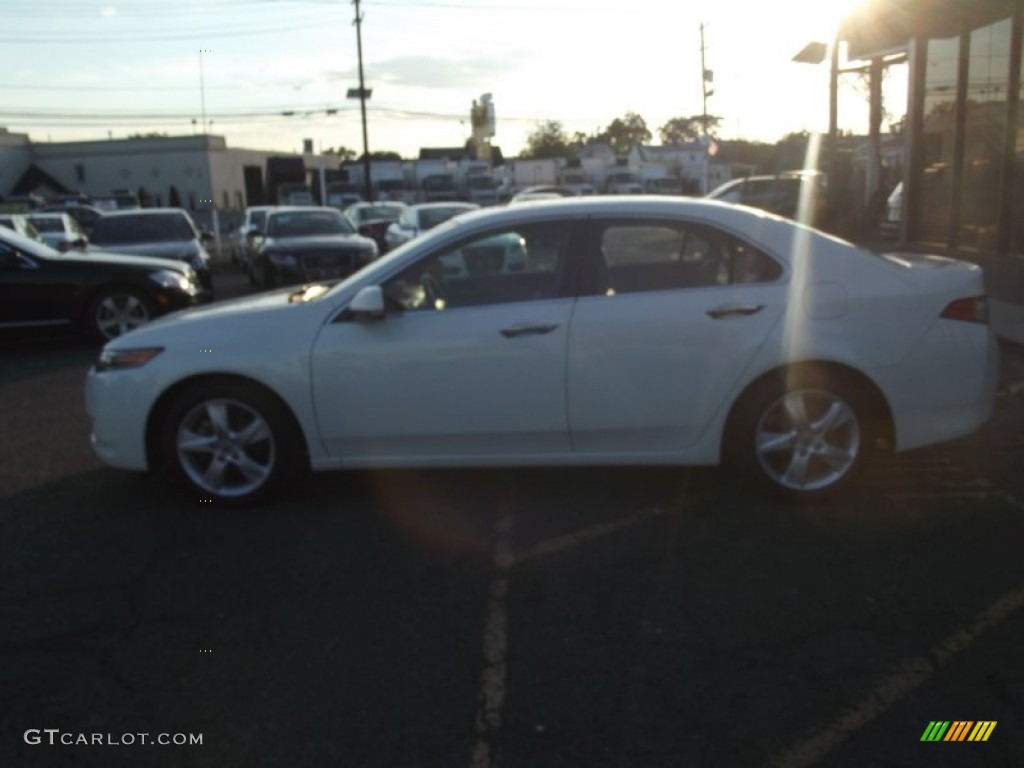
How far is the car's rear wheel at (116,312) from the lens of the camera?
456 inches

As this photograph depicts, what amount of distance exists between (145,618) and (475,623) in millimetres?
1378

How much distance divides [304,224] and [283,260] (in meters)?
1.95

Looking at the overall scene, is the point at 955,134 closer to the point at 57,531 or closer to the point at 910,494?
the point at 910,494

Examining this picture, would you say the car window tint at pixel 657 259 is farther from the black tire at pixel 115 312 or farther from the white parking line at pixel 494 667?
the black tire at pixel 115 312

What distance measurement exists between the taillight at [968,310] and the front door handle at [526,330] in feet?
6.71

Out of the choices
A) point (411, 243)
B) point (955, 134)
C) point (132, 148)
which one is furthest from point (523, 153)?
point (411, 243)

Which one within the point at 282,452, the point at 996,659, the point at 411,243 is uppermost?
the point at 411,243

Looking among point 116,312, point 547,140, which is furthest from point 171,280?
point 547,140

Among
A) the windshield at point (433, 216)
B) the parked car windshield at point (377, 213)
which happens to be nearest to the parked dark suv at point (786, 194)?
the windshield at point (433, 216)

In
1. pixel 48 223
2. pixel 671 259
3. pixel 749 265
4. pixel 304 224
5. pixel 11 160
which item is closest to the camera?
pixel 749 265

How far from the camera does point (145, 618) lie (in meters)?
4.38

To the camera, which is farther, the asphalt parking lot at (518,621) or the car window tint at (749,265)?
the car window tint at (749,265)

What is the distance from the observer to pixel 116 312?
38.5 feet

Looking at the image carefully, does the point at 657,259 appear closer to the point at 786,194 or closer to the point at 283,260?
the point at 283,260
